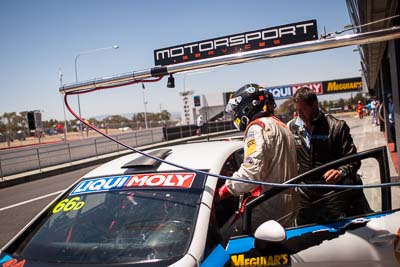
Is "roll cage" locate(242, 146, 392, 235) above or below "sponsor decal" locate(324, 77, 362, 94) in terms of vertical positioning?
below

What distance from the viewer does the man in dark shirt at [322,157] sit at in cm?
279

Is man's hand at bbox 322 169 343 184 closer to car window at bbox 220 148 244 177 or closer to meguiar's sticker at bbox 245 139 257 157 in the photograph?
meguiar's sticker at bbox 245 139 257 157

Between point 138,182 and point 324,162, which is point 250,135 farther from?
point 324,162

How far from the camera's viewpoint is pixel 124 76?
2.76 metres

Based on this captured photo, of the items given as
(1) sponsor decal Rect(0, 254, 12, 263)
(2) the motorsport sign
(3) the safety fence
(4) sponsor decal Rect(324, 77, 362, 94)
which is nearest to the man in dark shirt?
(1) sponsor decal Rect(0, 254, 12, 263)

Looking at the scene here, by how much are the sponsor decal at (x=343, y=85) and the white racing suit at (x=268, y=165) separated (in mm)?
47758

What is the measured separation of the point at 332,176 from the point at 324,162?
2.49ft

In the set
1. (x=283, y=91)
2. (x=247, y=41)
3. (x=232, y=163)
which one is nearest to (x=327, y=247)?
(x=232, y=163)

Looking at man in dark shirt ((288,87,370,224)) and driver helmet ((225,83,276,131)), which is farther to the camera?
driver helmet ((225,83,276,131))

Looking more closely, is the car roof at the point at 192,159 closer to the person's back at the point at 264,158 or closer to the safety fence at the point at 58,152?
the person's back at the point at 264,158

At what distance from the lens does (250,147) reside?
265cm

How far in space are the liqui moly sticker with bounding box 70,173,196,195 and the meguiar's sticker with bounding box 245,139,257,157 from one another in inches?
15.9

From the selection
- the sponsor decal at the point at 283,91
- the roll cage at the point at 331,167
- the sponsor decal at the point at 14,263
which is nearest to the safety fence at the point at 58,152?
the roll cage at the point at 331,167

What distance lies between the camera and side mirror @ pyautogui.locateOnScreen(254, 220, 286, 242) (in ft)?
6.69
